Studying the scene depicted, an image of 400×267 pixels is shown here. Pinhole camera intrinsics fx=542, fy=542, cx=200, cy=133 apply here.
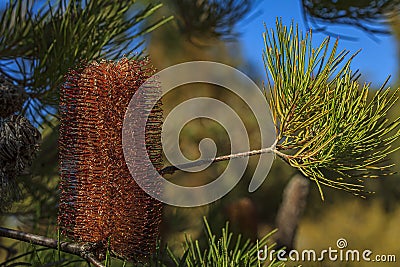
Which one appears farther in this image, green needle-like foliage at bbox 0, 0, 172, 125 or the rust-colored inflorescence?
green needle-like foliage at bbox 0, 0, 172, 125

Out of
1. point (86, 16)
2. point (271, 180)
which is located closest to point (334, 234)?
point (271, 180)

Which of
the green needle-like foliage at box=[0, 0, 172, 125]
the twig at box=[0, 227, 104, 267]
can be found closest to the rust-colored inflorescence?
the twig at box=[0, 227, 104, 267]

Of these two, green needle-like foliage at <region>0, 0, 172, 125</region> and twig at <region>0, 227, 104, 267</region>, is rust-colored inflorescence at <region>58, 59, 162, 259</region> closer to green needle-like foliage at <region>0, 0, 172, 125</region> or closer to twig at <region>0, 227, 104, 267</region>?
twig at <region>0, 227, 104, 267</region>

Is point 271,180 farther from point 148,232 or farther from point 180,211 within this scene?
point 148,232
